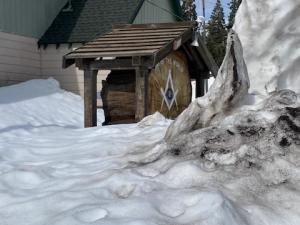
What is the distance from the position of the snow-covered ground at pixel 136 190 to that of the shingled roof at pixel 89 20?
12.2 meters

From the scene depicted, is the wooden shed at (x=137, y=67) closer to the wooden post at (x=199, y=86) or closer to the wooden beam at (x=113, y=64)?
the wooden beam at (x=113, y=64)

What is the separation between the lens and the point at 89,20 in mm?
17984

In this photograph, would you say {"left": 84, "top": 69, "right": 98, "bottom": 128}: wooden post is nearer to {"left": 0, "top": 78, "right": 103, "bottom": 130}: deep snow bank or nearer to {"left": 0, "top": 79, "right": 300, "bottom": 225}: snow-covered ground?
{"left": 0, "top": 78, "right": 103, "bottom": 130}: deep snow bank

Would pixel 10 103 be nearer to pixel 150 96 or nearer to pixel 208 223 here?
pixel 150 96

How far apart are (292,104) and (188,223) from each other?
5.95ft

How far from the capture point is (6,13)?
15719 mm

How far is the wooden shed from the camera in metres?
8.68

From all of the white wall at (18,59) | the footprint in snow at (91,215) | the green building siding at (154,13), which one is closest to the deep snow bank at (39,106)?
the white wall at (18,59)

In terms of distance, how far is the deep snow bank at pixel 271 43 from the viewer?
4.97 meters

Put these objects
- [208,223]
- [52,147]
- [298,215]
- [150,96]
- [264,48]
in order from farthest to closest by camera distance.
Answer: [150,96]
[52,147]
[264,48]
[298,215]
[208,223]

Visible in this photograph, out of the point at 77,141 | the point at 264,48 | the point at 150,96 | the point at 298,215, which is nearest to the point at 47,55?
the point at 150,96

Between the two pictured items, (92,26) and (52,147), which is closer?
(52,147)

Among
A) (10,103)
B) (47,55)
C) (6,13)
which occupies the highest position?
(6,13)

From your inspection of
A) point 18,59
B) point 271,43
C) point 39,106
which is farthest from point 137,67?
point 18,59
